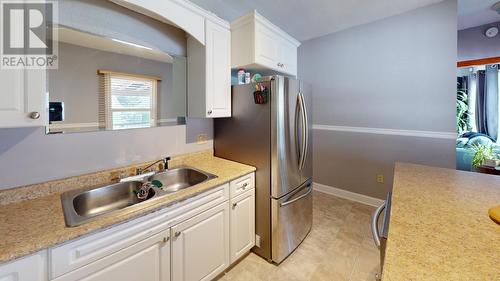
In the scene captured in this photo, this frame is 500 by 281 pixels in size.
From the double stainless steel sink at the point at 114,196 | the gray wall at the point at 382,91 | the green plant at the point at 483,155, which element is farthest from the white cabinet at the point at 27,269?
the green plant at the point at 483,155

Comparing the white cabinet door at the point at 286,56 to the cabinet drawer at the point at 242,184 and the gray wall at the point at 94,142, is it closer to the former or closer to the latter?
the gray wall at the point at 94,142

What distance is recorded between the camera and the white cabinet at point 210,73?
1800 mm

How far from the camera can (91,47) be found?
141 cm

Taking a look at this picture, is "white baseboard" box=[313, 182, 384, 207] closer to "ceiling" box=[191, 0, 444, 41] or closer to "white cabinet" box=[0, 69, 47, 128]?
"ceiling" box=[191, 0, 444, 41]

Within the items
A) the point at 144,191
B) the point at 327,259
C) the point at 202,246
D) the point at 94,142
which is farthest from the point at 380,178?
the point at 94,142

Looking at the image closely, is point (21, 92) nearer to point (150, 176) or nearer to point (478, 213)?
point (150, 176)

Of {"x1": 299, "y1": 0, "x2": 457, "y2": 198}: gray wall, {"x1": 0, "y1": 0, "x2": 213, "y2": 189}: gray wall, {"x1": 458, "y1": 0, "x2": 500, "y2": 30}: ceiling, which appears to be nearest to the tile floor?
{"x1": 299, "y1": 0, "x2": 457, "y2": 198}: gray wall

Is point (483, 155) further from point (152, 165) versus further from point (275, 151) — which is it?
point (152, 165)

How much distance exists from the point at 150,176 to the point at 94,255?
0.72 metres

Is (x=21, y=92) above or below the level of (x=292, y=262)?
above

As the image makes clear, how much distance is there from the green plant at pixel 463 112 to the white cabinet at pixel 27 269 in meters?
4.74

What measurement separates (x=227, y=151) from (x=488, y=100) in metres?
3.90

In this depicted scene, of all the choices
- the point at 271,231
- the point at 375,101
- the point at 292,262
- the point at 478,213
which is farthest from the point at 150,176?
the point at 375,101

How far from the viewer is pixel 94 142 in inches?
56.9
